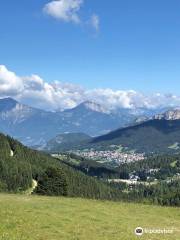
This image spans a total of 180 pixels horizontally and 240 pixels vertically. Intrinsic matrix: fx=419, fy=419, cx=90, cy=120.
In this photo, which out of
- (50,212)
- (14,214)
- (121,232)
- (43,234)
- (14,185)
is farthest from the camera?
(14,185)

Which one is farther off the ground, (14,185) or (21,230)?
(14,185)

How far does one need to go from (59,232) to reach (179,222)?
17.5 metres

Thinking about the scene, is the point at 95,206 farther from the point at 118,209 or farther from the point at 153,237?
the point at 153,237

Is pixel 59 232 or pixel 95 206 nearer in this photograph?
pixel 59 232

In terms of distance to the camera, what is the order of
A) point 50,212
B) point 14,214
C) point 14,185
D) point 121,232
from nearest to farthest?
point 121,232 < point 14,214 < point 50,212 < point 14,185

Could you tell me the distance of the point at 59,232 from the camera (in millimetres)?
37625

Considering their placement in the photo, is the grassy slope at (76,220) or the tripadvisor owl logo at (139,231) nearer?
the grassy slope at (76,220)

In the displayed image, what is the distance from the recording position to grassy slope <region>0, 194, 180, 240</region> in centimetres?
3684

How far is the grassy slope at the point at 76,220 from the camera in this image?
36.8m

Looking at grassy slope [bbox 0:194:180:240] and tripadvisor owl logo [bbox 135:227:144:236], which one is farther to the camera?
tripadvisor owl logo [bbox 135:227:144:236]

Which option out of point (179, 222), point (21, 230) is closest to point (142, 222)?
point (179, 222)

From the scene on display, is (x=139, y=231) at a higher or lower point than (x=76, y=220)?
lower

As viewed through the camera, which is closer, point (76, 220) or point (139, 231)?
point (139, 231)

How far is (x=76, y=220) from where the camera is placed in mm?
44125
